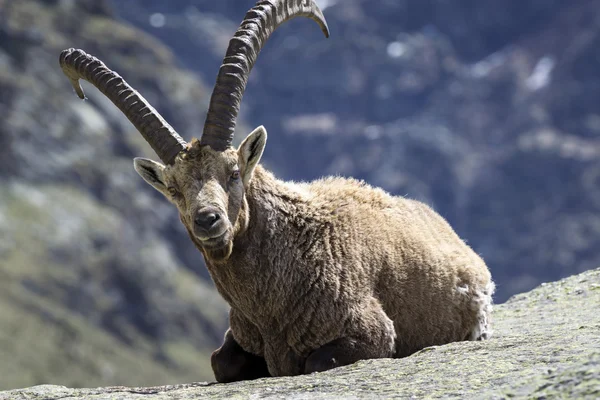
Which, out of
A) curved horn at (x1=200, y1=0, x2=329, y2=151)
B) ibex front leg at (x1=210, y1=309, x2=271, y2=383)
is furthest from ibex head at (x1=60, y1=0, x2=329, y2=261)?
ibex front leg at (x1=210, y1=309, x2=271, y2=383)

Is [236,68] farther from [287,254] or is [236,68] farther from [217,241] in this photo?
[217,241]

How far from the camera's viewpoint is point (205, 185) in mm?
13414

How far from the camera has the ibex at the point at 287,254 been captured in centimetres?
1378

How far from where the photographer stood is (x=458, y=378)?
10359 millimetres

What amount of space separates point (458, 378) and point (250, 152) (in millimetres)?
5621

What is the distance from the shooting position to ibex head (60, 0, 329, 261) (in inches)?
517

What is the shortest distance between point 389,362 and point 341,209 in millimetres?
3593

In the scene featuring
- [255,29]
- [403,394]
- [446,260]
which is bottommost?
→ [403,394]

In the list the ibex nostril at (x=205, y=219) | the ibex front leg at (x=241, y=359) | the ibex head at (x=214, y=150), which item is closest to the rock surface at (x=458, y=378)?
the ibex front leg at (x=241, y=359)

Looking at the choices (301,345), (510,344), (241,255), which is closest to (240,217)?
(241,255)

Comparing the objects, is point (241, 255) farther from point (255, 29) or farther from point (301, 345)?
point (255, 29)

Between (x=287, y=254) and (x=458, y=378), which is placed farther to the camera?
(x=287, y=254)

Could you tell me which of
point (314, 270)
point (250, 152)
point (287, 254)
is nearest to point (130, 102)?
point (250, 152)

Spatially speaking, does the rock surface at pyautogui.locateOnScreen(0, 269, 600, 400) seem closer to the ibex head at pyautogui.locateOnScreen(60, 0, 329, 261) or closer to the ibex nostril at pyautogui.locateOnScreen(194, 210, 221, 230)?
the ibex nostril at pyautogui.locateOnScreen(194, 210, 221, 230)
